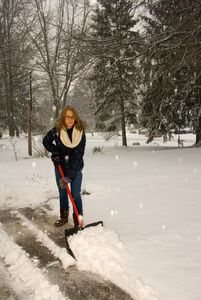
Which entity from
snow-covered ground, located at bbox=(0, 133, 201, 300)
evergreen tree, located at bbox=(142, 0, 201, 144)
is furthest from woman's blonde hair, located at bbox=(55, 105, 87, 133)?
evergreen tree, located at bbox=(142, 0, 201, 144)

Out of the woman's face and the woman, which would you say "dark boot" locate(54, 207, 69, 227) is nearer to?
the woman

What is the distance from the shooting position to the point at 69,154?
3.41m

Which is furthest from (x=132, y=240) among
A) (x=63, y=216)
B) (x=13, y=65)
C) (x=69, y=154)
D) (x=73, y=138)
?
(x=13, y=65)

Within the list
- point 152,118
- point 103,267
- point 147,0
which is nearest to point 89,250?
point 103,267

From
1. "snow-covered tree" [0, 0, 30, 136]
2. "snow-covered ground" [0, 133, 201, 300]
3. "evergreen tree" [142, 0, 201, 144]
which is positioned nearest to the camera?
"snow-covered ground" [0, 133, 201, 300]

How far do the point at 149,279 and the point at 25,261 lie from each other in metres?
1.44

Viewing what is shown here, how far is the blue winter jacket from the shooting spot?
3250 mm

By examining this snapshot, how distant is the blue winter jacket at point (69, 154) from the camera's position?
325 centimetres

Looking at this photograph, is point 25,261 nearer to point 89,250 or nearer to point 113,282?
point 89,250

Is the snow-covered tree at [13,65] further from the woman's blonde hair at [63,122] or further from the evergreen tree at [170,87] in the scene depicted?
the woman's blonde hair at [63,122]

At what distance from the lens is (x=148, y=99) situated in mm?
15406

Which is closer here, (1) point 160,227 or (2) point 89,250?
(2) point 89,250

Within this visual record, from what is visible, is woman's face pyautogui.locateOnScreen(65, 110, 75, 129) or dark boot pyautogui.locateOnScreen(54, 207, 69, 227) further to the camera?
dark boot pyautogui.locateOnScreen(54, 207, 69, 227)

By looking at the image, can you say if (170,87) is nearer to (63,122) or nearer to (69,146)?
(63,122)
